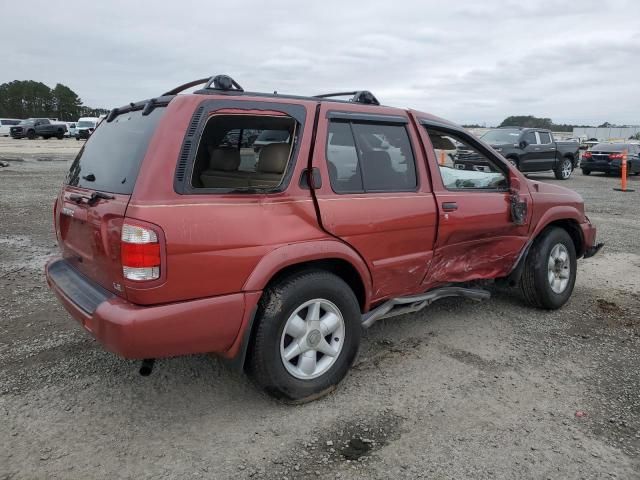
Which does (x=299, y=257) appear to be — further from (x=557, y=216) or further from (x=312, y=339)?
(x=557, y=216)

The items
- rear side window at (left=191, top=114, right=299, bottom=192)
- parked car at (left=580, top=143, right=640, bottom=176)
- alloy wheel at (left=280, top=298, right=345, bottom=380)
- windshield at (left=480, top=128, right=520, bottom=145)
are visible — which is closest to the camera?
alloy wheel at (left=280, top=298, right=345, bottom=380)

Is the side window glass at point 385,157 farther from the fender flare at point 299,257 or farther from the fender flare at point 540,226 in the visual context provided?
the fender flare at point 540,226

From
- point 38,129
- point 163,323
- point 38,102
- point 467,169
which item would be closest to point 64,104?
point 38,102

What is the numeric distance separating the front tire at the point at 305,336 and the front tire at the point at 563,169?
17.4m

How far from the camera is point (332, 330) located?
3207 millimetres

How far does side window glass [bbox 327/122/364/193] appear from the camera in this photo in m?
3.25

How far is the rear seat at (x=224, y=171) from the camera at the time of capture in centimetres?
339

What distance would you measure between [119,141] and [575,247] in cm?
432

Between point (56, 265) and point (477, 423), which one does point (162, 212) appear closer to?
point (56, 265)

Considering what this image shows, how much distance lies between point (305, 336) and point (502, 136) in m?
15.7

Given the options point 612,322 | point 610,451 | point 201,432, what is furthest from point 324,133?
point 612,322

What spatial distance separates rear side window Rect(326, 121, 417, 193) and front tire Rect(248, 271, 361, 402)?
2.12 feet

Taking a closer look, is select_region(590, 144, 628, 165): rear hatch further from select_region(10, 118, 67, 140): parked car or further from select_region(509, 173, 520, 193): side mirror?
select_region(10, 118, 67, 140): parked car

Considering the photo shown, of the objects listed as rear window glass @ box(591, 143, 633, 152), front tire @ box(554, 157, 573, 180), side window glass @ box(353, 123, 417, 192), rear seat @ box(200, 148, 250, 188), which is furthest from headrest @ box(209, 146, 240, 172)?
rear window glass @ box(591, 143, 633, 152)
